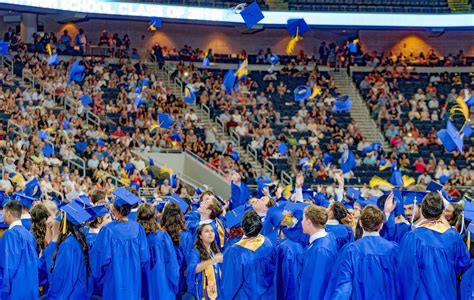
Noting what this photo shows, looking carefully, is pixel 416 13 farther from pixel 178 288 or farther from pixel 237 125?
pixel 178 288

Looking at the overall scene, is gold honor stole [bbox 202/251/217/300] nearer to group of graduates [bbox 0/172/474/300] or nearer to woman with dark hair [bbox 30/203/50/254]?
group of graduates [bbox 0/172/474/300]

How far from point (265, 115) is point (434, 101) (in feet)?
19.5

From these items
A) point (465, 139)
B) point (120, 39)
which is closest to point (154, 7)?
point (120, 39)

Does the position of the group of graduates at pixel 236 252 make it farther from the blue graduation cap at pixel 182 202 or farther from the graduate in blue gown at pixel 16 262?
the blue graduation cap at pixel 182 202

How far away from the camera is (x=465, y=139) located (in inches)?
1149

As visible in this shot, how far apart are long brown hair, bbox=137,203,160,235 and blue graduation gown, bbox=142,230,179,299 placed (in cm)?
6

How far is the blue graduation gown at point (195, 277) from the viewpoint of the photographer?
9.10 m

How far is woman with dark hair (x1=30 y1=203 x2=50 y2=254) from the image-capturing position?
8984mm

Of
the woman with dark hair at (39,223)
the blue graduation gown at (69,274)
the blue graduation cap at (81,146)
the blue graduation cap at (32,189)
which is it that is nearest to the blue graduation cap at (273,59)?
the blue graduation cap at (81,146)

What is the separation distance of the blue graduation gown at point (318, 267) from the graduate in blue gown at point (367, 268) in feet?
0.76

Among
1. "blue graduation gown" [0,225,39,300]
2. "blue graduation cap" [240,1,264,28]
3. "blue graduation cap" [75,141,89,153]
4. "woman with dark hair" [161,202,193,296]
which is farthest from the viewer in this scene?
"blue graduation cap" [240,1,264,28]

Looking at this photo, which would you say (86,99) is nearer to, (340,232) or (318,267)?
(340,232)

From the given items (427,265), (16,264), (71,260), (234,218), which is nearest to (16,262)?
(16,264)

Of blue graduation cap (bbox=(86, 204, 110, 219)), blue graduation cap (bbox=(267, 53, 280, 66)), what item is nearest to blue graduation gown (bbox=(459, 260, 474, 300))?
blue graduation cap (bbox=(86, 204, 110, 219))
